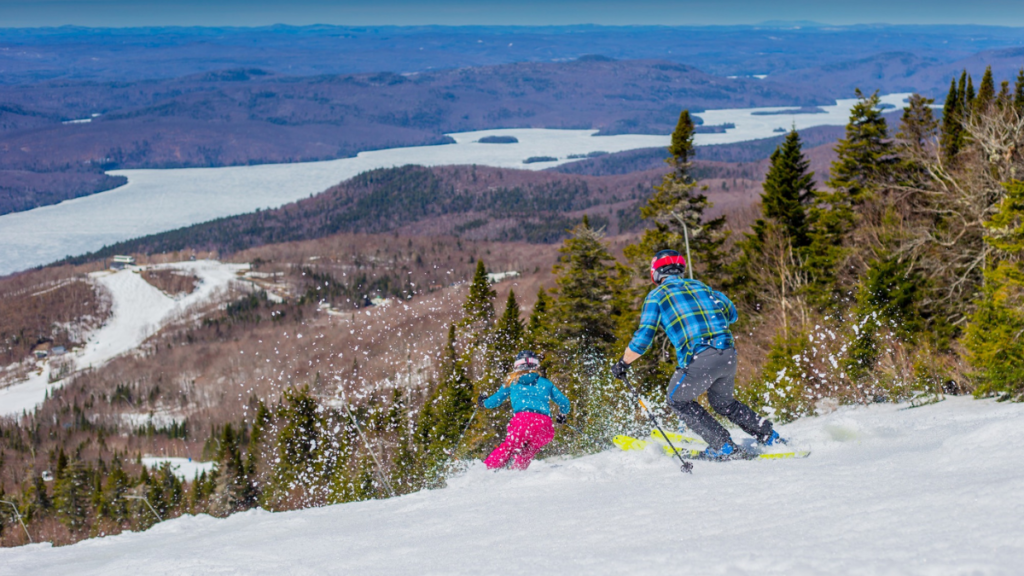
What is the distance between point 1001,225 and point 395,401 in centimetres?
3555

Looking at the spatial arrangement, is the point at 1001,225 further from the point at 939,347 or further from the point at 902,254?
the point at 902,254

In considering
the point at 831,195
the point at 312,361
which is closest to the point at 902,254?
the point at 831,195

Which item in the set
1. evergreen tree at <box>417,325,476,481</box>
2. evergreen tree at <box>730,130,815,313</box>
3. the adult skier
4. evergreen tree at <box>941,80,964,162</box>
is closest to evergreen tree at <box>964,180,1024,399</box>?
the adult skier

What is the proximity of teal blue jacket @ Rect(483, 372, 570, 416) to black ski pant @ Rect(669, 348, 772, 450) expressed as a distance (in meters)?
2.82

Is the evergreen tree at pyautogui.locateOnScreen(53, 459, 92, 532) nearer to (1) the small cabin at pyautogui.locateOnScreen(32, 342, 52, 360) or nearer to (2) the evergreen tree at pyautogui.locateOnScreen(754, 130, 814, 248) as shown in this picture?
(2) the evergreen tree at pyautogui.locateOnScreen(754, 130, 814, 248)

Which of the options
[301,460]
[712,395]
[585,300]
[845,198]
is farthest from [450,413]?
[712,395]

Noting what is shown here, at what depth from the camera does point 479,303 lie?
2903cm

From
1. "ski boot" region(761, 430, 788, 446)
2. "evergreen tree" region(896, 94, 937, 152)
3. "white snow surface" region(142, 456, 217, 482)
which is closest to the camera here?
"ski boot" region(761, 430, 788, 446)

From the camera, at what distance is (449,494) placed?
834cm

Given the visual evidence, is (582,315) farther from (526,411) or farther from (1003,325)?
(526,411)

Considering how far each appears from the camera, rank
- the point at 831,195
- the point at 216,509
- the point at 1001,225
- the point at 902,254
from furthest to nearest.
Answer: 1. the point at 216,509
2. the point at 831,195
3. the point at 902,254
4. the point at 1001,225

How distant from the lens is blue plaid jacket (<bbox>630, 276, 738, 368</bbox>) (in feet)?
23.0

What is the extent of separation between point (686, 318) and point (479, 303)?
22.2 metres

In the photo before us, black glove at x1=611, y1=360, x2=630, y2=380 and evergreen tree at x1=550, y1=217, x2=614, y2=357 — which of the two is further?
evergreen tree at x1=550, y1=217, x2=614, y2=357
